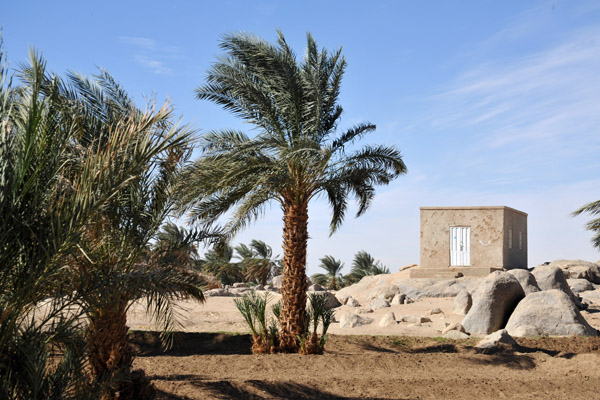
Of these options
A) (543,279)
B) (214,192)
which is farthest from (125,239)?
(543,279)

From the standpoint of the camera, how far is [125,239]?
750 cm

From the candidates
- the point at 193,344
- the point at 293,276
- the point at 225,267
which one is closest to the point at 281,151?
the point at 293,276

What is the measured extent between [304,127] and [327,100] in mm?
982

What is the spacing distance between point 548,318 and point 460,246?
10.7 m

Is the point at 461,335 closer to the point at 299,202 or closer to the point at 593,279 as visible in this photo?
the point at 299,202

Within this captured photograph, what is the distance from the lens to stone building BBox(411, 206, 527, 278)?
83.3 feet

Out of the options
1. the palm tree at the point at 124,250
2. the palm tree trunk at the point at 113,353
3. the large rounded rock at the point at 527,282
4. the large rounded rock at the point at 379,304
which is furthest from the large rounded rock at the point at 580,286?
the palm tree trunk at the point at 113,353

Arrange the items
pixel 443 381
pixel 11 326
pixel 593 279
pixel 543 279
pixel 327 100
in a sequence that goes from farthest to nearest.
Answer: pixel 593 279 < pixel 543 279 < pixel 327 100 < pixel 443 381 < pixel 11 326

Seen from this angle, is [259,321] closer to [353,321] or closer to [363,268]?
[353,321]

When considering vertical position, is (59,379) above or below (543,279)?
below

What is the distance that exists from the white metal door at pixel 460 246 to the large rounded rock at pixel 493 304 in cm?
918

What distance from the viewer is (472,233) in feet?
84.8

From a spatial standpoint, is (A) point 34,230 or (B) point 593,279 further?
(B) point 593,279

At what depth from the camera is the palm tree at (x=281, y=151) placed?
1224 centimetres
